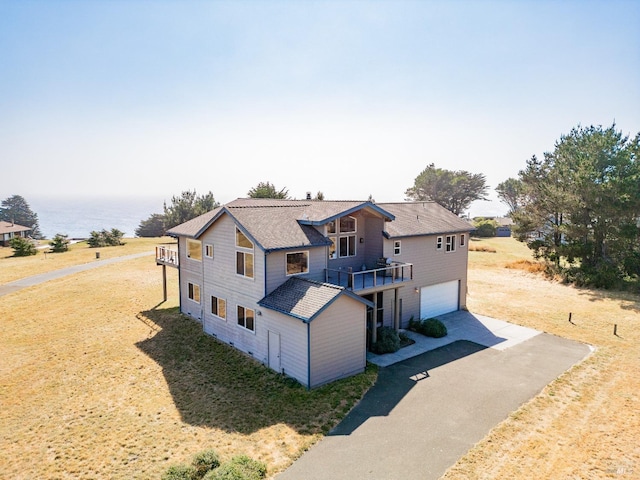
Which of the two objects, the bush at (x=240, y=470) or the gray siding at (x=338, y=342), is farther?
the gray siding at (x=338, y=342)

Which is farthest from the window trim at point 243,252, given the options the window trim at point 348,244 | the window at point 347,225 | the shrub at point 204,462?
the shrub at point 204,462

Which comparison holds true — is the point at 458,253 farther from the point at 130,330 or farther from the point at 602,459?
the point at 130,330

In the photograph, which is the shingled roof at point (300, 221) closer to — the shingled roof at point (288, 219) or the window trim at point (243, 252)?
the shingled roof at point (288, 219)

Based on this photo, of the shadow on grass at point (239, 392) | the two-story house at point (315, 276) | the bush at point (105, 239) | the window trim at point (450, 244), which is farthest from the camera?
the bush at point (105, 239)

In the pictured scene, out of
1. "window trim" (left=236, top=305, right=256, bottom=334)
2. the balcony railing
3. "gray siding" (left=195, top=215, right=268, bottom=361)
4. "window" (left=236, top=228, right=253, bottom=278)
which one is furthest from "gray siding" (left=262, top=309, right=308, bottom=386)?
the balcony railing

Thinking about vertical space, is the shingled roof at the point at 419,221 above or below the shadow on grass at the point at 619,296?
above
